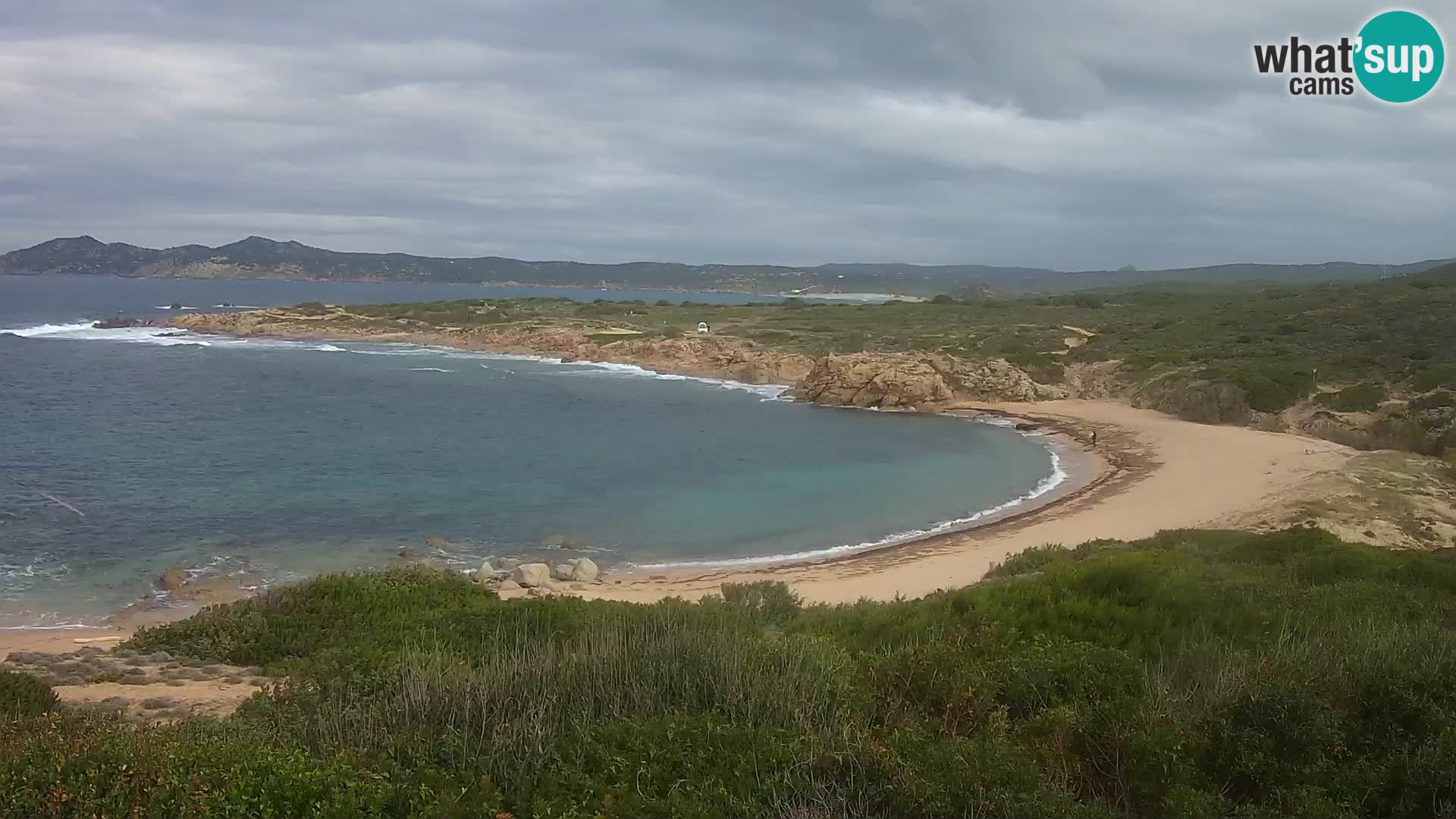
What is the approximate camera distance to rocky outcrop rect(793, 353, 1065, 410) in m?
42.2

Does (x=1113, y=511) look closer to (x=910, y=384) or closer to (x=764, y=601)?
(x=764, y=601)

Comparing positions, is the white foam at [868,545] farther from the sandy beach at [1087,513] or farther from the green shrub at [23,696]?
the green shrub at [23,696]

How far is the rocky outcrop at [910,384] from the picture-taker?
4216 cm

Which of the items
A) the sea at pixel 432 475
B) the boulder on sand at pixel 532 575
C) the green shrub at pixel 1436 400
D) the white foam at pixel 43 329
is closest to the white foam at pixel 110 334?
the white foam at pixel 43 329

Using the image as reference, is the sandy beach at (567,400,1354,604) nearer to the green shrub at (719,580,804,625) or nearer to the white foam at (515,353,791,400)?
the green shrub at (719,580,804,625)

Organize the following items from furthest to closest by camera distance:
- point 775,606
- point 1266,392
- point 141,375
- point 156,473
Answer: point 141,375, point 1266,392, point 156,473, point 775,606

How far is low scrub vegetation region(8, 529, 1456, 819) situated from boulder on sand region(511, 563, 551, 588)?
7.50 metres

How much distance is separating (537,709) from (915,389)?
123 feet

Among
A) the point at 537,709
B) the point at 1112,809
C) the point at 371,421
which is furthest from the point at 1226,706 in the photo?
the point at 371,421

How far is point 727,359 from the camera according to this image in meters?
55.8

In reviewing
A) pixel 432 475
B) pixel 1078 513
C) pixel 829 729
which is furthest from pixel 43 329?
pixel 829 729

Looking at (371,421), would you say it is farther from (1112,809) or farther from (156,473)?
(1112,809)

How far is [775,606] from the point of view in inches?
454

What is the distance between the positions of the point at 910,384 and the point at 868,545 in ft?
77.3
